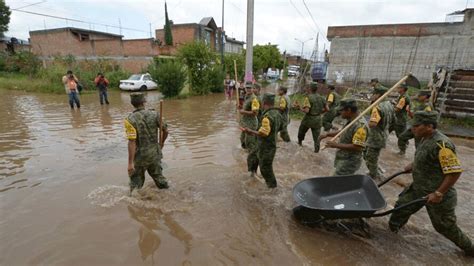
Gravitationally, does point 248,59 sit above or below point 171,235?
above

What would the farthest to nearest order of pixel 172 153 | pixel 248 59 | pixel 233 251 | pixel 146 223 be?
1. pixel 248 59
2. pixel 172 153
3. pixel 146 223
4. pixel 233 251

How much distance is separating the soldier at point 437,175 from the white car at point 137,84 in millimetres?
17523

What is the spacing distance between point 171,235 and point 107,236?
776mm

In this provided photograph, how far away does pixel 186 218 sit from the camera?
3760 mm

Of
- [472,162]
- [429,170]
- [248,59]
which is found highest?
[248,59]

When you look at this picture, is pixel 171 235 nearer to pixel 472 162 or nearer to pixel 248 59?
pixel 472 162

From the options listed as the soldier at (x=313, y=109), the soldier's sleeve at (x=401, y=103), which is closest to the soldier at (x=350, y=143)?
the soldier at (x=313, y=109)

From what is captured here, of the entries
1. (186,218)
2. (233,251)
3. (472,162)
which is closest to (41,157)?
(186,218)

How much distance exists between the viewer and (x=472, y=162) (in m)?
6.55

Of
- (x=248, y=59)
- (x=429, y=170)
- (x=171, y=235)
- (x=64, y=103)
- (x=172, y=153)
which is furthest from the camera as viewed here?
(x=64, y=103)

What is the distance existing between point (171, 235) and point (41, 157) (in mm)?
4417

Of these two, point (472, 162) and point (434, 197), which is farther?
point (472, 162)

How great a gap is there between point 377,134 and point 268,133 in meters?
2.24

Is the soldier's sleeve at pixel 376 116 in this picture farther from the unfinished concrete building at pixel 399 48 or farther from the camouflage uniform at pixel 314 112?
the unfinished concrete building at pixel 399 48
